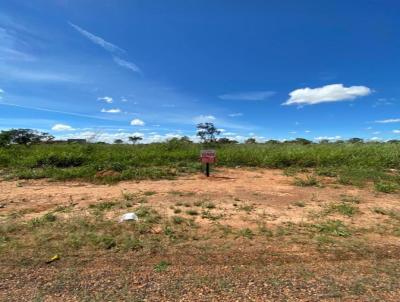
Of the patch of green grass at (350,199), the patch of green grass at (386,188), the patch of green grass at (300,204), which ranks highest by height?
the patch of green grass at (386,188)

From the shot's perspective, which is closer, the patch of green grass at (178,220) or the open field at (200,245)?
the open field at (200,245)

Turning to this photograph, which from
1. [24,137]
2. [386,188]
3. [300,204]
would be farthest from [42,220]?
[24,137]

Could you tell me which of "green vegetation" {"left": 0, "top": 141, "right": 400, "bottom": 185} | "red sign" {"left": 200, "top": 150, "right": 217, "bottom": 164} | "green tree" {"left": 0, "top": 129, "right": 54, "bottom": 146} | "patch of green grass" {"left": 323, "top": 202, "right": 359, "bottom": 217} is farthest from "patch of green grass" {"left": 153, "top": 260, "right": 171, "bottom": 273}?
"green tree" {"left": 0, "top": 129, "right": 54, "bottom": 146}

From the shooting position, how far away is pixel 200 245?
130 inches

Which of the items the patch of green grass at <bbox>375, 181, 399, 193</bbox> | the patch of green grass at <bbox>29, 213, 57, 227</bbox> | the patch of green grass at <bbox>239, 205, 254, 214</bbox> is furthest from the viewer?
the patch of green grass at <bbox>375, 181, 399, 193</bbox>

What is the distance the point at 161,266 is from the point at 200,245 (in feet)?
2.04

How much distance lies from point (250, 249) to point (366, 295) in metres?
1.17

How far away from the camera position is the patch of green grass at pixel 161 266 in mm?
2725

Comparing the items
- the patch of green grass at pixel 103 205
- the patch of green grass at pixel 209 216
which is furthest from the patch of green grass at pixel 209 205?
the patch of green grass at pixel 103 205

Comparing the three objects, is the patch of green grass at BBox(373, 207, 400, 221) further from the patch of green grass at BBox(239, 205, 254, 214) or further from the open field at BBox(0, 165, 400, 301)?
the patch of green grass at BBox(239, 205, 254, 214)

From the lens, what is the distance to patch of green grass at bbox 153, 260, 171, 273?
2725 millimetres

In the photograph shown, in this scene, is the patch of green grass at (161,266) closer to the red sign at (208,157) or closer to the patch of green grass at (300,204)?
the patch of green grass at (300,204)

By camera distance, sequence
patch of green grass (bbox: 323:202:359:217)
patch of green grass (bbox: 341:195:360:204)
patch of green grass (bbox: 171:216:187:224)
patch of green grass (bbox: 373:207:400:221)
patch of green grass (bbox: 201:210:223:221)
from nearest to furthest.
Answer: patch of green grass (bbox: 171:216:187:224) < patch of green grass (bbox: 201:210:223:221) < patch of green grass (bbox: 373:207:400:221) < patch of green grass (bbox: 323:202:359:217) < patch of green grass (bbox: 341:195:360:204)

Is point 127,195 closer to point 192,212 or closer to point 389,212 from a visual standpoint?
point 192,212
